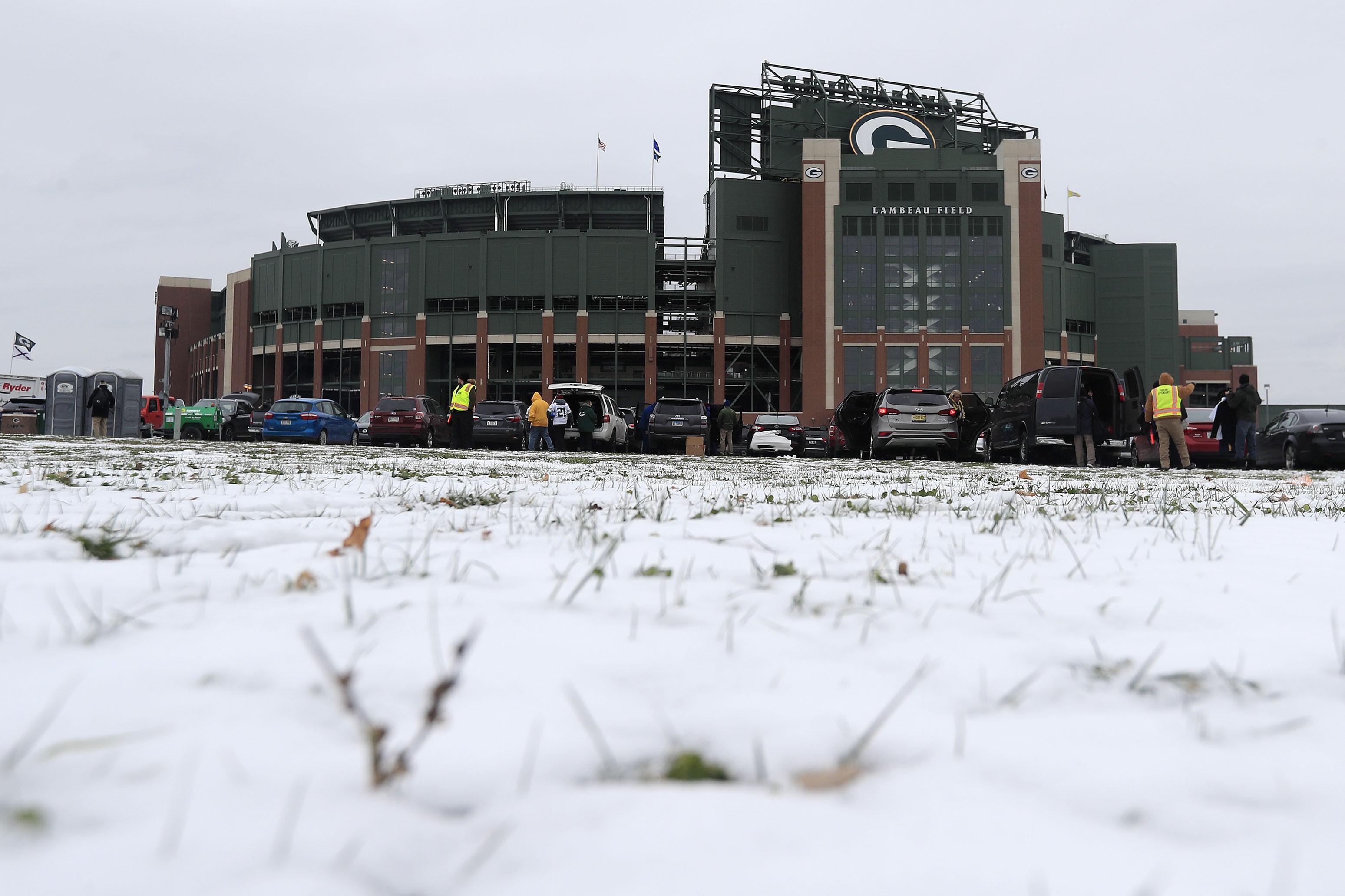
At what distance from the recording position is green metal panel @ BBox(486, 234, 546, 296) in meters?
58.7

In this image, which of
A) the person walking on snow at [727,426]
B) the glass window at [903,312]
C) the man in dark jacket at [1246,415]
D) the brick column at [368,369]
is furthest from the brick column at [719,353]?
the man in dark jacket at [1246,415]

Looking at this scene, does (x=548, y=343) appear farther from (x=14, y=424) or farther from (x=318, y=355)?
(x=14, y=424)

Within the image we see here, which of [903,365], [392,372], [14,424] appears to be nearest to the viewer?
[14,424]

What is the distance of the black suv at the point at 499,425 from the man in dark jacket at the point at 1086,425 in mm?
15588

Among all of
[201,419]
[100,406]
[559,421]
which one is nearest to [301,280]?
[201,419]

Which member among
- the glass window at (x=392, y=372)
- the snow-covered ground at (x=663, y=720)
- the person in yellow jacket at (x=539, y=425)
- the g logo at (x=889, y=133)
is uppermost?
the g logo at (x=889, y=133)

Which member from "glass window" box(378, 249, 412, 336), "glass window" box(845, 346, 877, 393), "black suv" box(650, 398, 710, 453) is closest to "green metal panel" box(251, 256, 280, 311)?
"glass window" box(378, 249, 412, 336)

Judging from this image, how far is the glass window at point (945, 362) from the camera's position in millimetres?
54469

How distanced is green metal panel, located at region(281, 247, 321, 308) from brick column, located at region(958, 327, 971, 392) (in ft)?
164

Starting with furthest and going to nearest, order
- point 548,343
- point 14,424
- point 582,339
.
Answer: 1. point 548,343
2. point 582,339
3. point 14,424

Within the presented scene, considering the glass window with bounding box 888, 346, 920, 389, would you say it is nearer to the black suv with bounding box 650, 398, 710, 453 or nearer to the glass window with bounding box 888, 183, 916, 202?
the glass window with bounding box 888, 183, 916, 202

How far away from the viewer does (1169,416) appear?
1470 centimetres

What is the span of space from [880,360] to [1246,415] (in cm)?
3894

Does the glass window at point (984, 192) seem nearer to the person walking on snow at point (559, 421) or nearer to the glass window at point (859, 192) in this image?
the glass window at point (859, 192)
